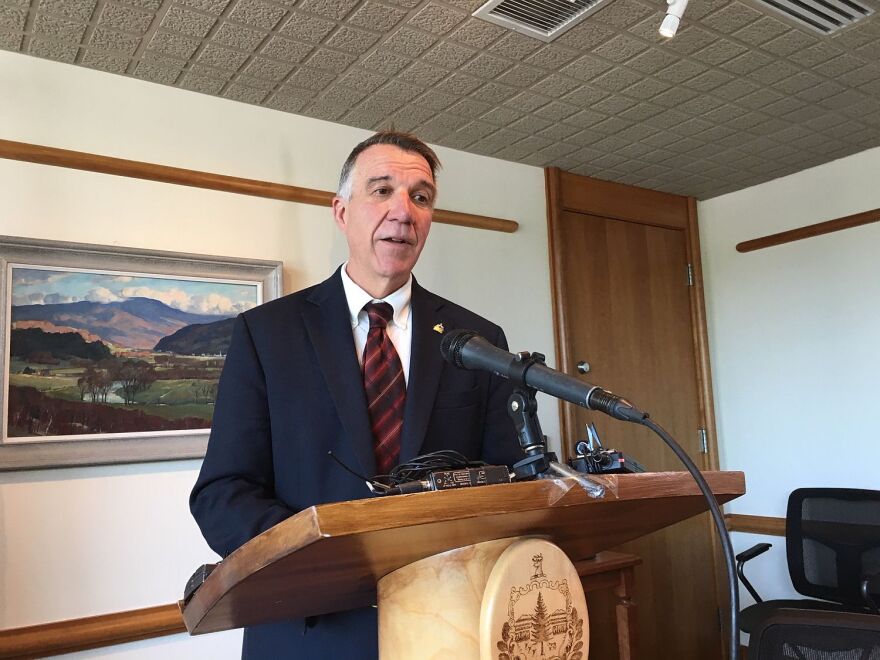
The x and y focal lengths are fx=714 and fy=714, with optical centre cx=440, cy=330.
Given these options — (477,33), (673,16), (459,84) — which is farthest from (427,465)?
(459,84)

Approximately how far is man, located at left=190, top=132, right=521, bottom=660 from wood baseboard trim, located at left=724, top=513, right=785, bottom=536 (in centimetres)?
270

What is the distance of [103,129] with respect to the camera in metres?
2.28

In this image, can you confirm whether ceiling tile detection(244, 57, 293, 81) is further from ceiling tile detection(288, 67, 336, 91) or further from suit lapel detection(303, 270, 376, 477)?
suit lapel detection(303, 270, 376, 477)

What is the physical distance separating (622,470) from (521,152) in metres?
2.50

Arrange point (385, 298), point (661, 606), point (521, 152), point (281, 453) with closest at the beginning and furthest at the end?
point (281, 453)
point (385, 298)
point (521, 152)
point (661, 606)

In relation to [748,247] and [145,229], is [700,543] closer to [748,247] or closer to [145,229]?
[748,247]

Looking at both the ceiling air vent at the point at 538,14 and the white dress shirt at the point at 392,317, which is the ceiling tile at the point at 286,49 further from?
the white dress shirt at the point at 392,317

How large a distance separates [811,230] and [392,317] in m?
2.84

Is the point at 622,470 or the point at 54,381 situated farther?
the point at 54,381

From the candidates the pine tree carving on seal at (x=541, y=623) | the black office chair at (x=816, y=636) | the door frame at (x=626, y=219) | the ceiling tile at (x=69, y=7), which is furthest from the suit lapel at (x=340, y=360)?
the door frame at (x=626, y=219)

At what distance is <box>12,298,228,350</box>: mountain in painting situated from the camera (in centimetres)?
212

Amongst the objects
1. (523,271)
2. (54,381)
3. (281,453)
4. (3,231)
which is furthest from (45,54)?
(523,271)

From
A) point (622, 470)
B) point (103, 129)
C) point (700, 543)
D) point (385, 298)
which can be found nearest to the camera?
point (622, 470)

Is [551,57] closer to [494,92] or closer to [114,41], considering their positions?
[494,92]
